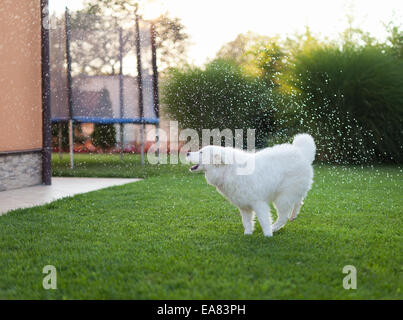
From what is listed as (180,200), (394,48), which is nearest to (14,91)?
(180,200)

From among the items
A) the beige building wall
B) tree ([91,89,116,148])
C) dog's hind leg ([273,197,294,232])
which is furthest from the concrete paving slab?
tree ([91,89,116,148])

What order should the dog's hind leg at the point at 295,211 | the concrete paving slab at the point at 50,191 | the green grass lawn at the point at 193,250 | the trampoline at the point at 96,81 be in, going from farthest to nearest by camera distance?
the trampoline at the point at 96,81, the concrete paving slab at the point at 50,191, the dog's hind leg at the point at 295,211, the green grass lawn at the point at 193,250

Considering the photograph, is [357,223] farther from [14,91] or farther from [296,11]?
[296,11]

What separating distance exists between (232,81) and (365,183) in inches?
218

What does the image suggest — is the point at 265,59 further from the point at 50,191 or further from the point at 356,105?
the point at 50,191

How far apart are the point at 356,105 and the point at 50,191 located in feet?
26.9

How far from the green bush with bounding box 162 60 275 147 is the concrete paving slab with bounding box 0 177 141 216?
441cm

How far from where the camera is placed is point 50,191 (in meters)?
6.63

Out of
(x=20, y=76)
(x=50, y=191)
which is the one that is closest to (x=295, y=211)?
(x=50, y=191)

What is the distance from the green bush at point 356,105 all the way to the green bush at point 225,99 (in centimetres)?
122

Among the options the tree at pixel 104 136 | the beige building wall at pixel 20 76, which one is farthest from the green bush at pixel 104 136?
the beige building wall at pixel 20 76

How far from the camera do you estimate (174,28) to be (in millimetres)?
17391

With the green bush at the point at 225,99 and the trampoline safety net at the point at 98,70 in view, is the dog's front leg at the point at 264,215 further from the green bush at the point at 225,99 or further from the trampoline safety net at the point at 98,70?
the green bush at the point at 225,99

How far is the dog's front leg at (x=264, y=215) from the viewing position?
377cm
